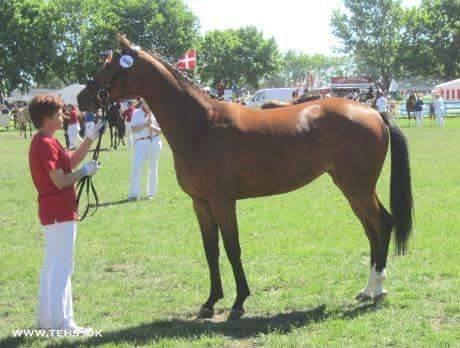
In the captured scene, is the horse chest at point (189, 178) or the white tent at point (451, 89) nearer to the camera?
the horse chest at point (189, 178)

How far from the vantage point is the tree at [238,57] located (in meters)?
78.8

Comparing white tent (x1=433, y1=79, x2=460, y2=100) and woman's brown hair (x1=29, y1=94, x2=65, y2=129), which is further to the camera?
white tent (x1=433, y1=79, x2=460, y2=100)

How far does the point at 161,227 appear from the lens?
31.8 feet

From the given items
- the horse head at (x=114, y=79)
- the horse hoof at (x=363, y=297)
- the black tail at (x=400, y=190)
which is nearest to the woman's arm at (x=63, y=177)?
the horse head at (x=114, y=79)

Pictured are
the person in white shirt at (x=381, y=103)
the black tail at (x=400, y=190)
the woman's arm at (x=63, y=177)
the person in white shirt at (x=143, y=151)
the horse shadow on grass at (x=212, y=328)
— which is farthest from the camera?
the person in white shirt at (x=381, y=103)

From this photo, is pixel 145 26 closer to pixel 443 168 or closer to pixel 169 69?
pixel 443 168

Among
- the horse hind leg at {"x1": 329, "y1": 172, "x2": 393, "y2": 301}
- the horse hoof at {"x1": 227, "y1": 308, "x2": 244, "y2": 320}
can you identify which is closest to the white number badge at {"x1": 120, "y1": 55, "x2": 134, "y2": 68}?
the horse hind leg at {"x1": 329, "y1": 172, "x2": 393, "y2": 301}

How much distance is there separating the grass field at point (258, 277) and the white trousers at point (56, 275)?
20cm

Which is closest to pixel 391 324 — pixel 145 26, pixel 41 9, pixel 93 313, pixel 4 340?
pixel 93 313

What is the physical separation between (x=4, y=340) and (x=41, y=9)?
6918 cm

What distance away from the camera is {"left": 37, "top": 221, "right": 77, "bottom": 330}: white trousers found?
4918 mm

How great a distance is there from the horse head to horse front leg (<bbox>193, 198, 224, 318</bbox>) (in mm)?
1238

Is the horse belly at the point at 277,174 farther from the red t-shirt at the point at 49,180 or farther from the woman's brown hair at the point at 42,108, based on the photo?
the woman's brown hair at the point at 42,108

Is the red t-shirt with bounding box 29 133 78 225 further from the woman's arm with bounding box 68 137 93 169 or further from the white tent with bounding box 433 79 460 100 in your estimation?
the white tent with bounding box 433 79 460 100
